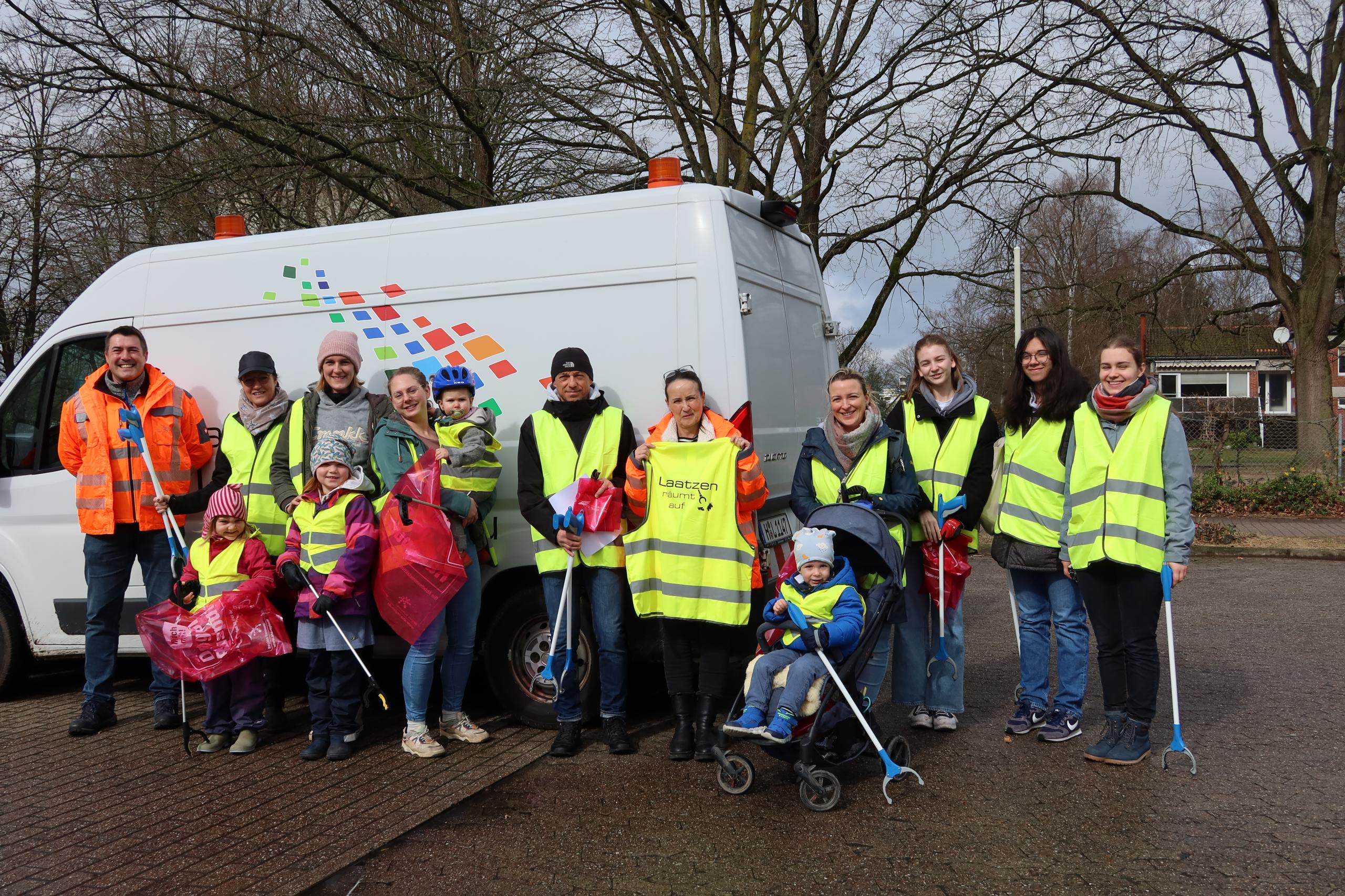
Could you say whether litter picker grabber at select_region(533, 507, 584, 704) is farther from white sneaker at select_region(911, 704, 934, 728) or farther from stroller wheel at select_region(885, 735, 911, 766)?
white sneaker at select_region(911, 704, 934, 728)

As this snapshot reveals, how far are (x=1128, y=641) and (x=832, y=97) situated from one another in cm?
921

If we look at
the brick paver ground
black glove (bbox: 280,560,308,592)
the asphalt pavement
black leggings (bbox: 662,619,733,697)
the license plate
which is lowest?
the asphalt pavement

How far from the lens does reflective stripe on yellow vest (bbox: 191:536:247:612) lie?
5.23m

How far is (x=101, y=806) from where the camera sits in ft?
14.8

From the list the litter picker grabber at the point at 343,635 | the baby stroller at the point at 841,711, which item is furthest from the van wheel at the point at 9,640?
the baby stroller at the point at 841,711

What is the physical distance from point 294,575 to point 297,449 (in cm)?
64

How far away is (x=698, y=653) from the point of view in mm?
5070

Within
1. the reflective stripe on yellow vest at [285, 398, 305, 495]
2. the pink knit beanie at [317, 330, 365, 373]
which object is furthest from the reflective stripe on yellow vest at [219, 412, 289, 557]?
the pink knit beanie at [317, 330, 365, 373]

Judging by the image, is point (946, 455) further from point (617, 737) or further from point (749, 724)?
point (617, 737)

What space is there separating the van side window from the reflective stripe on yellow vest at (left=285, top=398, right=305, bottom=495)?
1659 mm

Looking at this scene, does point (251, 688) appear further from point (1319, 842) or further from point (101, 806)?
point (1319, 842)

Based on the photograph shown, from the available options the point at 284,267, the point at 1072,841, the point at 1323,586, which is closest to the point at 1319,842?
the point at 1072,841

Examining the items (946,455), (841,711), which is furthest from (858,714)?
(946,455)

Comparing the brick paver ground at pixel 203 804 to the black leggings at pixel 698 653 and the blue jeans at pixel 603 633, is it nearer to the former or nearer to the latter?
the blue jeans at pixel 603 633
